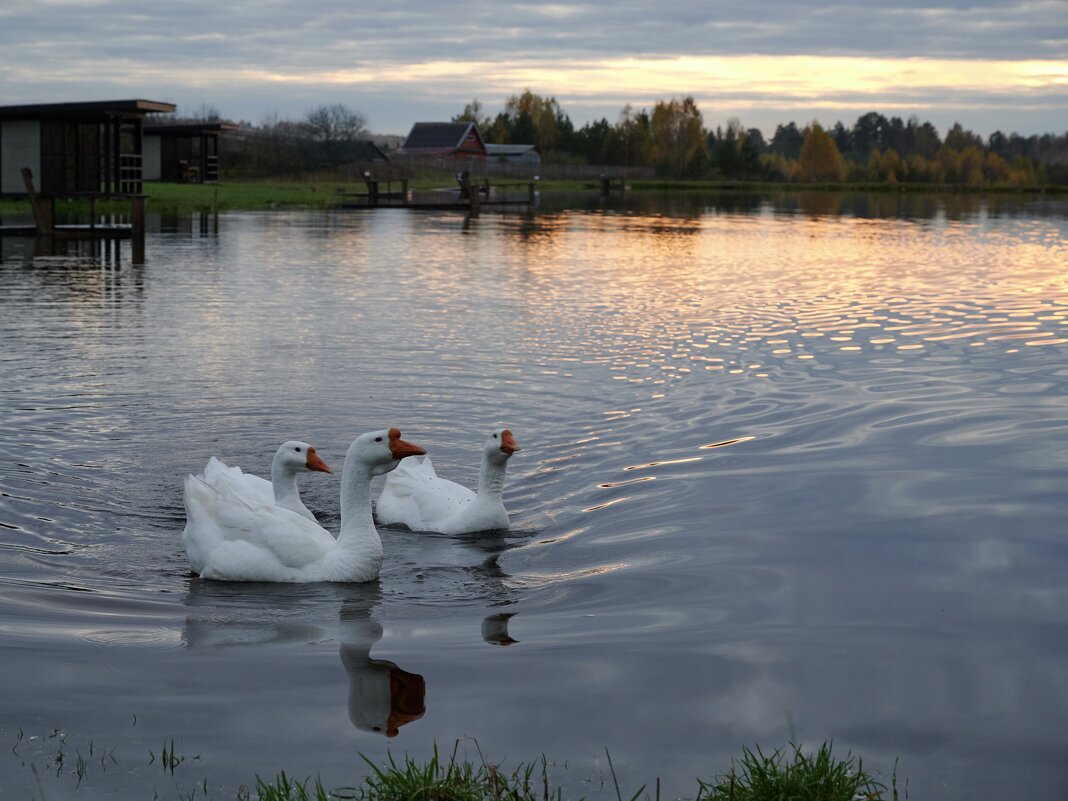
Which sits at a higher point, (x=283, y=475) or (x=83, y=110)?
(x=83, y=110)

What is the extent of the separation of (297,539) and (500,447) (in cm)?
179

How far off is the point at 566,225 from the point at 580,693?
42612 mm

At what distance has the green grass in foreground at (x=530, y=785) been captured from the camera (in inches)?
176

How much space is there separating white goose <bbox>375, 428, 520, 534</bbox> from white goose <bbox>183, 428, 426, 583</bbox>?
49.6 inches

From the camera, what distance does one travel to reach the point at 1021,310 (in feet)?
68.4

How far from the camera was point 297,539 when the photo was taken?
7.87 meters

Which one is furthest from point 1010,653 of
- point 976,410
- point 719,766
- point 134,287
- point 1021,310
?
point 134,287

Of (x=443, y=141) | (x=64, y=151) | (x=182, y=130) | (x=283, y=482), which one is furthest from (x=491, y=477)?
(x=443, y=141)

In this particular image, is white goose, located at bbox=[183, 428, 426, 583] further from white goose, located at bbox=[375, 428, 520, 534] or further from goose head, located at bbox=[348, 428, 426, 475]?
white goose, located at bbox=[375, 428, 520, 534]

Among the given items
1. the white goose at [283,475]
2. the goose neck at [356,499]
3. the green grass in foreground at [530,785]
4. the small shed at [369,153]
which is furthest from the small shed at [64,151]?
the small shed at [369,153]

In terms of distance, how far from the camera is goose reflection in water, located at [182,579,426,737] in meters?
5.63

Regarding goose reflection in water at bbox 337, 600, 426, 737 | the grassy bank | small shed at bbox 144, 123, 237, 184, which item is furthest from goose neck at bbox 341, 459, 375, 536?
small shed at bbox 144, 123, 237, 184

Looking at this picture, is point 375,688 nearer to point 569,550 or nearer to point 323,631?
point 323,631

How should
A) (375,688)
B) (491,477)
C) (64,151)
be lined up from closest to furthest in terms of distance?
(375,688), (491,477), (64,151)
